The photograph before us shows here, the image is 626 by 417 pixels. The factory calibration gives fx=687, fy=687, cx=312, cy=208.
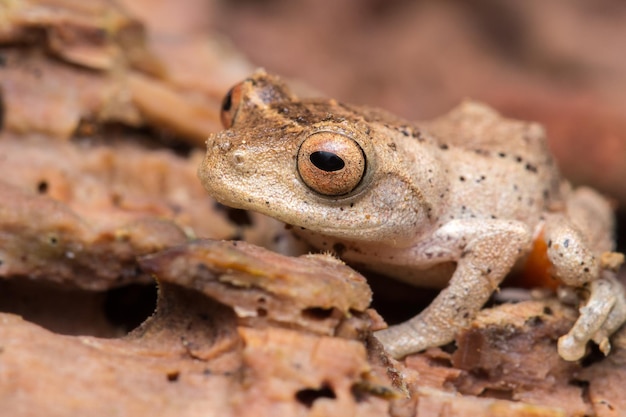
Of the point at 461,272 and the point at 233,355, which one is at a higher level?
the point at 461,272

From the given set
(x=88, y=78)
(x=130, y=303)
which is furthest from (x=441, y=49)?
(x=130, y=303)

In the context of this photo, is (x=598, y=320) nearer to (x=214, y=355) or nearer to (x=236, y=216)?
(x=214, y=355)

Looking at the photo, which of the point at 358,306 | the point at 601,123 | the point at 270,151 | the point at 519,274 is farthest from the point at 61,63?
the point at 601,123

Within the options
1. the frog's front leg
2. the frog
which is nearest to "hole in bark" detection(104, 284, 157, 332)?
the frog

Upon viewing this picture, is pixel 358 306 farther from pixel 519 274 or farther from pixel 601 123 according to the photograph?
pixel 601 123

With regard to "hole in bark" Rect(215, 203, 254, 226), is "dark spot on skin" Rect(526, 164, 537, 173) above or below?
above

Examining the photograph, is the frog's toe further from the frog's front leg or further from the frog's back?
the frog's back

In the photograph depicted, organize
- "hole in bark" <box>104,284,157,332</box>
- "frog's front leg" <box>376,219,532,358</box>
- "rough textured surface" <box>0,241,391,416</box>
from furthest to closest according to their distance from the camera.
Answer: "hole in bark" <box>104,284,157,332</box> → "frog's front leg" <box>376,219,532,358</box> → "rough textured surface" <box>0,241,391,416</box>
